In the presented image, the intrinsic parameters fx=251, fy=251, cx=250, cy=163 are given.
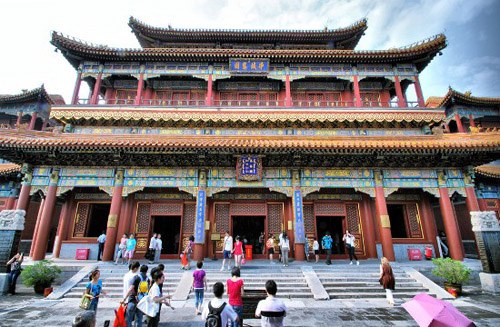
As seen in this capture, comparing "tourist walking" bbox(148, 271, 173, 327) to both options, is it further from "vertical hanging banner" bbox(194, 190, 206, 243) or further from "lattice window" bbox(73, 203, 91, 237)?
"lattice window" bbox(73, 203, 91, 237)

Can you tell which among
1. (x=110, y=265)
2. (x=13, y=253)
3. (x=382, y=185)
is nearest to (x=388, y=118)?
(x=382, y=185)

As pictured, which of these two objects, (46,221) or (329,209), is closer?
(46,221)

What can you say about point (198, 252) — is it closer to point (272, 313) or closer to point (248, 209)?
point (248, 209)

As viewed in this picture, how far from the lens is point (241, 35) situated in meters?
19.1

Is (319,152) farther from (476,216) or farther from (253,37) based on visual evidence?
(253,37)

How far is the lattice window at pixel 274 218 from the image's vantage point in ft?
43.5

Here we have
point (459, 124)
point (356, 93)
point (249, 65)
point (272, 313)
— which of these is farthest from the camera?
point (459, 124)

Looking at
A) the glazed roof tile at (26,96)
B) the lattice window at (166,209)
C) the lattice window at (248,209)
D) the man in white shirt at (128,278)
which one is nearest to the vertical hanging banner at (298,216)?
the lattice window at (248,209)

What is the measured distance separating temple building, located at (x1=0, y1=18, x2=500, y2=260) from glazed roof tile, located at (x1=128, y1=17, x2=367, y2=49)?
162 mm

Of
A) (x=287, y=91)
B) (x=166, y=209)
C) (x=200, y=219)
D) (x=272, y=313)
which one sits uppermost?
(x=287, y=91)

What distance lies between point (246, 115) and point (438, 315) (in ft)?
43.4

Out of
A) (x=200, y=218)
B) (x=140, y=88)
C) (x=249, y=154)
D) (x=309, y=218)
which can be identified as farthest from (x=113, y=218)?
(x=309, y=218)

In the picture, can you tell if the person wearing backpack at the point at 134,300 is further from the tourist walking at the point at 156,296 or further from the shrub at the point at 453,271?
the shrub at the point at 453,271

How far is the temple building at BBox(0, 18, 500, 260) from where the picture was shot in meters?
11.4
